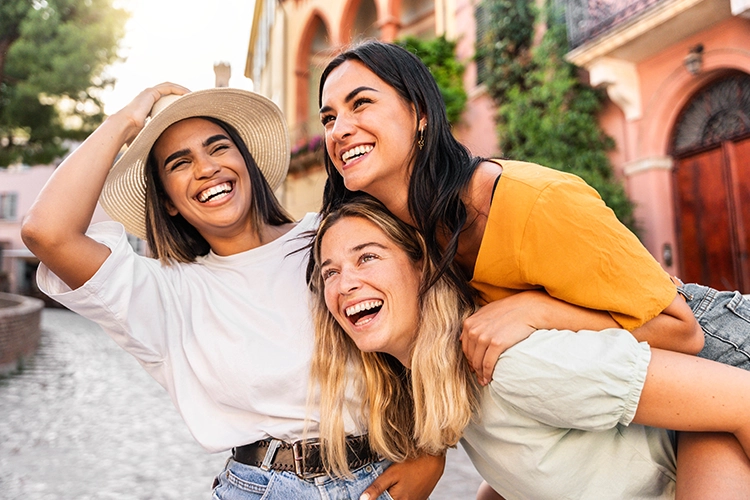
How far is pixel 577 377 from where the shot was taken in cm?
160

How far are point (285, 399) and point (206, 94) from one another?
126 cm

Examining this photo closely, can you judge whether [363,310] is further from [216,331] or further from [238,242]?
[238,242]

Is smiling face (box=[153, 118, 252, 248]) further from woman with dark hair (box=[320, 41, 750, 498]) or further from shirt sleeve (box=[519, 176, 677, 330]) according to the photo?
shirt sleeve (box=[519, 176, 677, 330])

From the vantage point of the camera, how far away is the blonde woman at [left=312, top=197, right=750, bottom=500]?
1646 millimetres

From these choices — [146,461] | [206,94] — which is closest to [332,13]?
[146,461]

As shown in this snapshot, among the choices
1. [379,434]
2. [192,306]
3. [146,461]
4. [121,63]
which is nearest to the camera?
[379,434]

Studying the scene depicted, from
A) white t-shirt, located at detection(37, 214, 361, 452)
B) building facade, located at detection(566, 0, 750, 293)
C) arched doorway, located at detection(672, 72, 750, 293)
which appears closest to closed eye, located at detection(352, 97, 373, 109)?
white t-shirt, located at detection(37, 214, 361, 452)

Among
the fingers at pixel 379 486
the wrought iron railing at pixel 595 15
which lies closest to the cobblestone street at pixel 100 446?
the fingers at pixel 379 486

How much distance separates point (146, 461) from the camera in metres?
5.88

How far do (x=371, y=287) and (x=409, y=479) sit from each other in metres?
0.72

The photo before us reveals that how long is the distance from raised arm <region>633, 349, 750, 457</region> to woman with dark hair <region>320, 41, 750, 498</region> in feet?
0.43

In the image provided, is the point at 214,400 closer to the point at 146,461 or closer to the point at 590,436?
the point at 590,436

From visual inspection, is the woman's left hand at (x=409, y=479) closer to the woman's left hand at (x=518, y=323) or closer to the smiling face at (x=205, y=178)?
the woman's left hand at (x=518, y=323)

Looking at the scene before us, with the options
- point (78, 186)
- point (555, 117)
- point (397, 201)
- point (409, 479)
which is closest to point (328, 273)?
point (397, 201)
